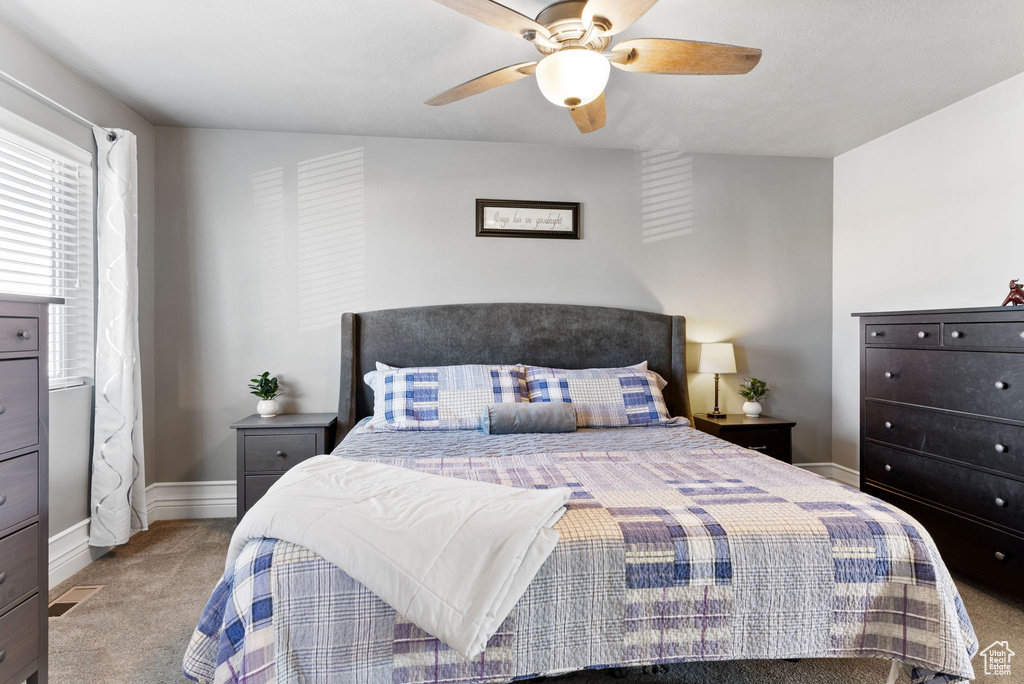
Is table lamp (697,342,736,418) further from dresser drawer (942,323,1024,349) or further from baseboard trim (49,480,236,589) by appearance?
baseboard trim (49,480,236,589)

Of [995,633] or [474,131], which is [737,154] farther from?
[995,633]

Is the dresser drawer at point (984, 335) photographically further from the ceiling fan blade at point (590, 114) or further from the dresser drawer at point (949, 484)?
the ceiling fan blade at point (590, 114)

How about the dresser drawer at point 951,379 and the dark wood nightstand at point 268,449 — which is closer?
the dresser drawer at point 951,379

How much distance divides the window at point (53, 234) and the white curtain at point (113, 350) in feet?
0.22

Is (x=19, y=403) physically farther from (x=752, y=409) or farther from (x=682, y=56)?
(x=752, y=409)

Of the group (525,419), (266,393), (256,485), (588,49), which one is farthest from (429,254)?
(588,49)

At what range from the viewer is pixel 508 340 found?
352 centimetres

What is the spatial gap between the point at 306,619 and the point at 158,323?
279cm

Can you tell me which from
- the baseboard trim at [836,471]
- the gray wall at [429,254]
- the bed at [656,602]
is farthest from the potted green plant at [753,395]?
the bed at [656,602]

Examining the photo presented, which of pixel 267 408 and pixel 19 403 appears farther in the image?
pixel 267 408

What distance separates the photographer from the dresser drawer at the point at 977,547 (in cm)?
220

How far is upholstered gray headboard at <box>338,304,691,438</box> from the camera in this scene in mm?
3408

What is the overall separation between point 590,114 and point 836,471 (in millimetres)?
3136

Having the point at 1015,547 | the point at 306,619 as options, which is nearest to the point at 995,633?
the point at 1015,547
